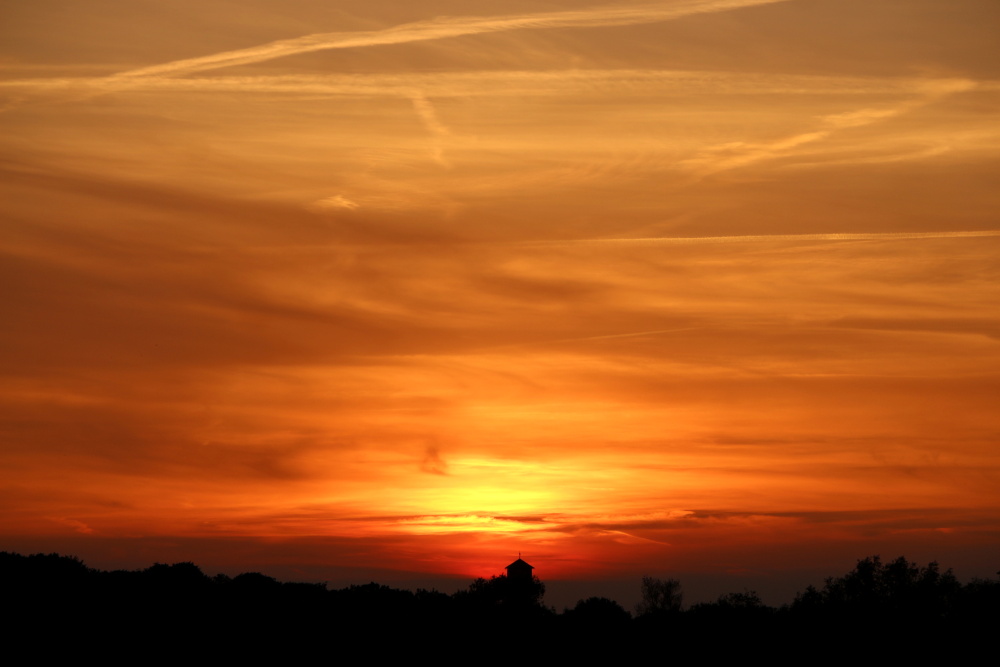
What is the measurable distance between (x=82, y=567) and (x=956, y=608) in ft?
213

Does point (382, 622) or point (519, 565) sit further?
point (519, 565)

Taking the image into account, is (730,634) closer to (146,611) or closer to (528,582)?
(146,611)

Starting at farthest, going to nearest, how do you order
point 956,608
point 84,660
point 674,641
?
1. point 956,608
2. point 674,641
3. point 84,660

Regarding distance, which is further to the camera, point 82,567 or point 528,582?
point 528,582

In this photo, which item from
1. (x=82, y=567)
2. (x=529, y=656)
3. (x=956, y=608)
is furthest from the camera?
(x=956, y=608)

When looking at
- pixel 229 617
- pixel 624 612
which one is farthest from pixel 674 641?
pixel 229 617

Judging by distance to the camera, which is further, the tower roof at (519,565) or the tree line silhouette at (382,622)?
the tower roof at (519,565)

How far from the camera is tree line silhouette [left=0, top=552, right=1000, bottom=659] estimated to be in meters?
60.2

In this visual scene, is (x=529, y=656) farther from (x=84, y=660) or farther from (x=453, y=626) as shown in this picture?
(x=84, y=660)

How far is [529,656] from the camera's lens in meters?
63.0

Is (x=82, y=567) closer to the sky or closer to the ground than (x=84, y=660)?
closer to the sky

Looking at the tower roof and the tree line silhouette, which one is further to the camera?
the tower roof

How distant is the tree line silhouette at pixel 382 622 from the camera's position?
6022cm

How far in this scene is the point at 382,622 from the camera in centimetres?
6800
